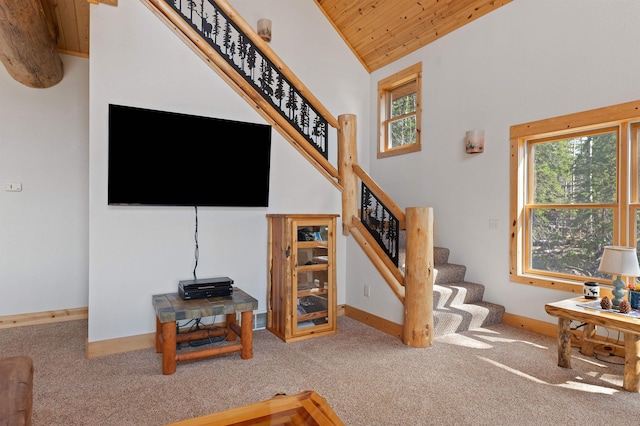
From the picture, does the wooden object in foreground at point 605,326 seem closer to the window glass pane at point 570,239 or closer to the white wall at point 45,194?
the window glass pane at point 570,239

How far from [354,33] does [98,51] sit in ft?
11.5

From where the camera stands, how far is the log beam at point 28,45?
2.48m

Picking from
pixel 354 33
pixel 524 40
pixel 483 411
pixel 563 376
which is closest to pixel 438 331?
pixel 563 376

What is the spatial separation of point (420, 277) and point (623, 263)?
1447 mm

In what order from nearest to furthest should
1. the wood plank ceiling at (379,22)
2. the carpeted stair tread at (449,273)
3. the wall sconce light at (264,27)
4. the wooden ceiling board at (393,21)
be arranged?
the wood plank ceiling at (379,22) → the carpeted stair tread at (449,273) → the wooden ceiling board at (393,21) → the wall sconce light at (264,27)

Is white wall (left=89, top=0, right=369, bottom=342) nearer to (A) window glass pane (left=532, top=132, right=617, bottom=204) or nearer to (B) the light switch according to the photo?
(B) the light switch

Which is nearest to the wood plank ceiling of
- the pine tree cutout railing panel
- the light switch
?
the light switch

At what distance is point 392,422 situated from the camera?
208 centimetres

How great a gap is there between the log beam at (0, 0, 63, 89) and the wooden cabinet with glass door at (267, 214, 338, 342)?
2379 mm

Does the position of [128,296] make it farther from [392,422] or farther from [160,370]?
[392,422]

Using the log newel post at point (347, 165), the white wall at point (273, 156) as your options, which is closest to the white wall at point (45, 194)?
the white wall at point (273, 156)

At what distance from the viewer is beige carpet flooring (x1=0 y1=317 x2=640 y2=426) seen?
2.16 m

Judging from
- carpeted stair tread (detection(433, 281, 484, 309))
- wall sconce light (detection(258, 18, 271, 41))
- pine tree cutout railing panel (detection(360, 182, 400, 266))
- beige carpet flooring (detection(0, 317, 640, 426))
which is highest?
wall sconce light (detection(258, 18, 271, 41))

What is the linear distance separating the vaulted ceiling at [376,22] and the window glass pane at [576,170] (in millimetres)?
1706
